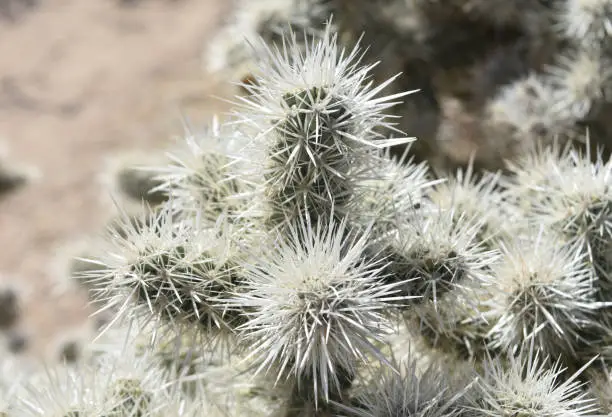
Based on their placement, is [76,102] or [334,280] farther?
[76,102]

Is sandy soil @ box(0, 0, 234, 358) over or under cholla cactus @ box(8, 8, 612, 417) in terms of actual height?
over

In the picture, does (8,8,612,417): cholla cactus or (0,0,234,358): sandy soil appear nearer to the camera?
(8,8,612,417): cholla cactus

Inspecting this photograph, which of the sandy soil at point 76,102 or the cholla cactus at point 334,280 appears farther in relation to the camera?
the sandy soil at point 76,102

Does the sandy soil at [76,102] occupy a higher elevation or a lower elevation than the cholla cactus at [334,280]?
higher

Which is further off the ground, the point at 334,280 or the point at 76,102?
the point at 76,102

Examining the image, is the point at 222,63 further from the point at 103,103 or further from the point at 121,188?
the point at 103,103
